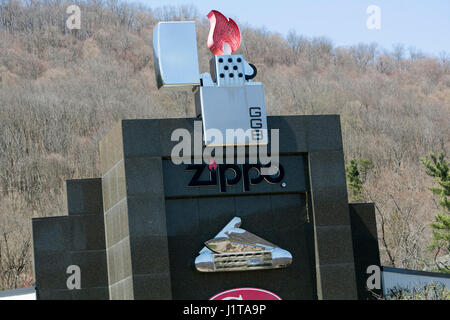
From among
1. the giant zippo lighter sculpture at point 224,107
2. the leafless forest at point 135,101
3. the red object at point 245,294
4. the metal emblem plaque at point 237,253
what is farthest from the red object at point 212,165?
the leafless forest at point 135,101

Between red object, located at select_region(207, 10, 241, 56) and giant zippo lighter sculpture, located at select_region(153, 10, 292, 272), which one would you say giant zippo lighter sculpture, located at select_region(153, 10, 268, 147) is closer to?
giant zippo lighter sculpture, located at select_region(153, 10, 292, 272)

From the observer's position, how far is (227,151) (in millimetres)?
15211

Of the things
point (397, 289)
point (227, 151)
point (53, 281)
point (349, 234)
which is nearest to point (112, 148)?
point (227, 151)

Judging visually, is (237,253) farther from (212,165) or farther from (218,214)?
(212,165)

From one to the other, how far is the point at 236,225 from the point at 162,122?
8.57 feet

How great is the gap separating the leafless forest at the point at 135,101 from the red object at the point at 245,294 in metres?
20.2

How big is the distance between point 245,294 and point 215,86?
4347mm

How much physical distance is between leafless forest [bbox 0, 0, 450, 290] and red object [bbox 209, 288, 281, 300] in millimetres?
20208

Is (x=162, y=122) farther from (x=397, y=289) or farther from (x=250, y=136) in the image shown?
(x=397, y=289)

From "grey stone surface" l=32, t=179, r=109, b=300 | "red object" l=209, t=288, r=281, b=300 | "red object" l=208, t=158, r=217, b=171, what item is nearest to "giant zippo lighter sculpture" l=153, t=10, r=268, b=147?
"red object" l=208, t=158, r=217, b=171

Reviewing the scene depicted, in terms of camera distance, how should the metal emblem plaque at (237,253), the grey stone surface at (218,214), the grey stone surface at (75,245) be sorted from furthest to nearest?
the grey stone surface at (75,245) < the metal emblem plaque at (237,253) < the grey stone surface at (218,214)

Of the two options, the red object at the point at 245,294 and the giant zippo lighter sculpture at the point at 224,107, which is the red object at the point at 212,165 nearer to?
the giant zippo lighter sculpture at the point at 224,107

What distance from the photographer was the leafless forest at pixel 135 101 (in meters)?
53.4

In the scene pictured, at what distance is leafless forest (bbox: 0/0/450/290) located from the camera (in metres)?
53.4
